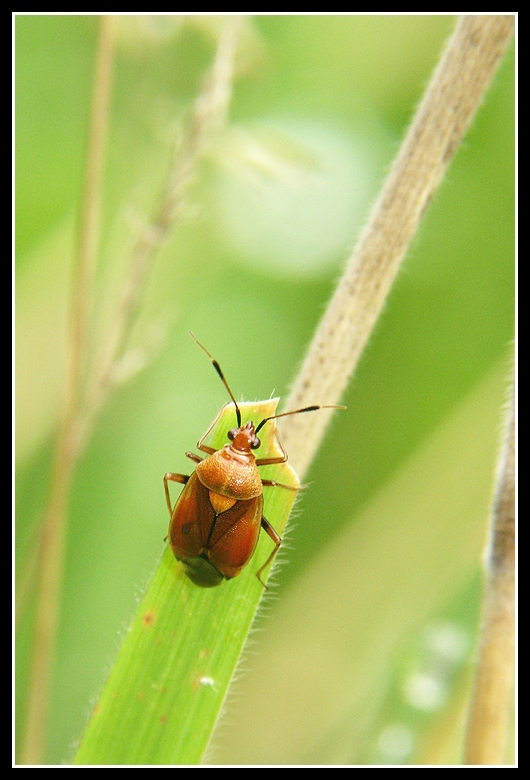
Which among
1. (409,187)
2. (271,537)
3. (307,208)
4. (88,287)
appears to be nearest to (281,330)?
(307,208)

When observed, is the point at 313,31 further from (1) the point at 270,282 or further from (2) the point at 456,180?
(1) the point at 270,282

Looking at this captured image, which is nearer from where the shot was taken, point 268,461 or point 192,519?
point 268,461

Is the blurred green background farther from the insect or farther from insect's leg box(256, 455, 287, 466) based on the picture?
insect's leg box(256, 455, 287, 466)

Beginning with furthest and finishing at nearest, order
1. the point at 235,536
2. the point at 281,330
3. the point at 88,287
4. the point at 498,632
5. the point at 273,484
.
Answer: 1. the point at 281,330
2. the point at 88,287
3. the point at 235,536
4. the point at 498,632
5. the point at 273,484

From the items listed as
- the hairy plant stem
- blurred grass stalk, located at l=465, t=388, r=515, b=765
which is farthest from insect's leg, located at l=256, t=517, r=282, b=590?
blurred grass stalk, located at l=465, t=388, r=515, b=765

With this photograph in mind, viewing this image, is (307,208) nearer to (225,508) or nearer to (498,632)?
(225,508)

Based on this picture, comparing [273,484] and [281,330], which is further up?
[273,484]

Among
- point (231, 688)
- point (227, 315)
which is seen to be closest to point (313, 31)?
point (227, 315)
